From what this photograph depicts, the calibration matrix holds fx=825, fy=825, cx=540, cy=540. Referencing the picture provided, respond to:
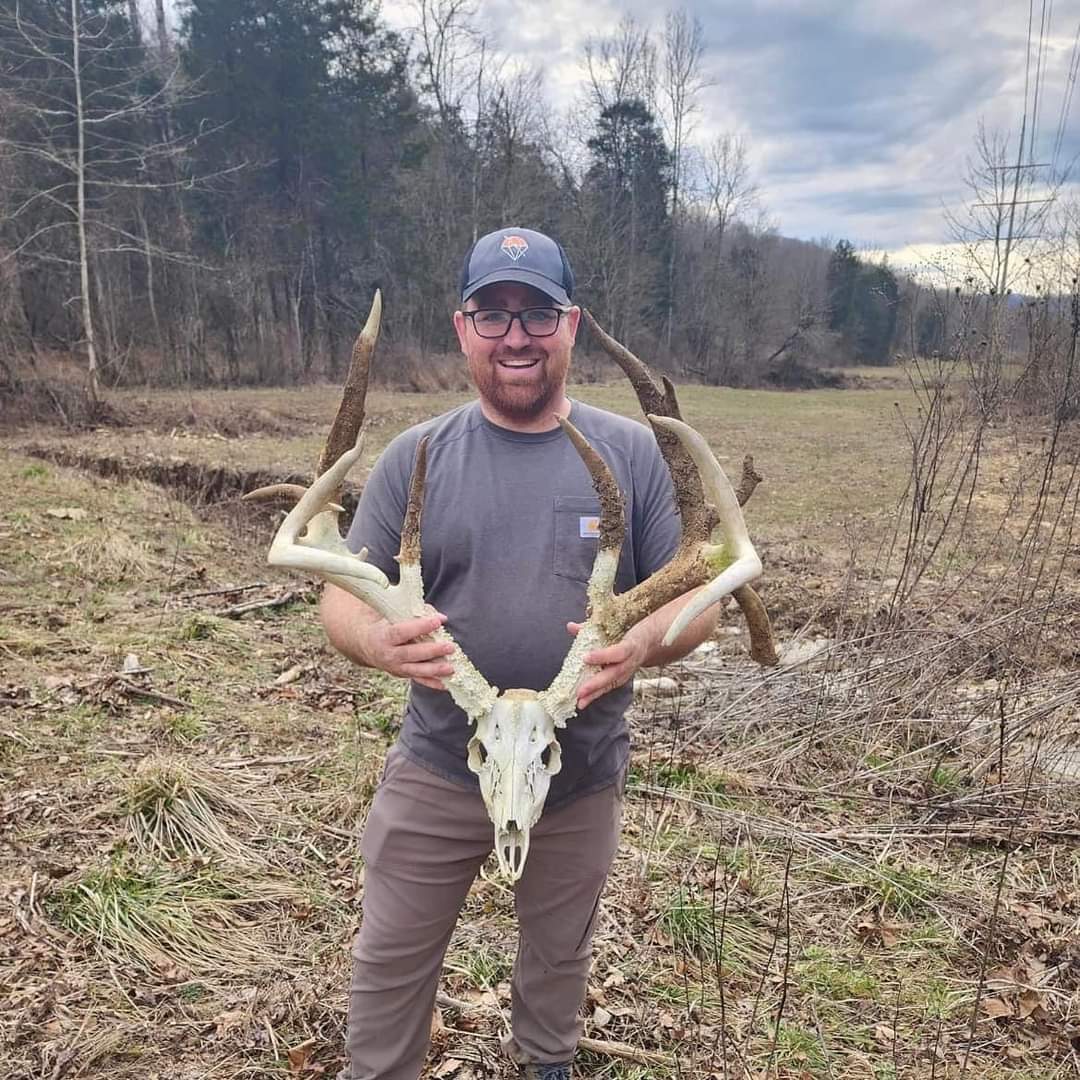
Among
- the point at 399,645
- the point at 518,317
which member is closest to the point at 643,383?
the point at 518,317

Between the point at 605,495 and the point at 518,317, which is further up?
the point at 518,317

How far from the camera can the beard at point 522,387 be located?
2538 mm

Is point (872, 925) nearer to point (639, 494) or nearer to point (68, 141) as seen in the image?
point (639, 494)

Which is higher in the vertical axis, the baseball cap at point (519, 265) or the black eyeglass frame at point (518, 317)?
the baseball cap at point (519, 265)

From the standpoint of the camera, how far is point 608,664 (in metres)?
2.23

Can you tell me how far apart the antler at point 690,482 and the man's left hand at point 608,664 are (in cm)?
15

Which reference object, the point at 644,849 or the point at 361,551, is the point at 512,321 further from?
the point at 644,849

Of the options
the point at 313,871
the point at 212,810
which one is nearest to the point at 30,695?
the point at 212,810

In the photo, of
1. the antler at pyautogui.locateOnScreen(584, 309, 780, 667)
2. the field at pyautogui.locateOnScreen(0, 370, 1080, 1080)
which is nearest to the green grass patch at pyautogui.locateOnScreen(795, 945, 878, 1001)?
the field at pyautogui.locateOnScreen(0, 370, 1080, 1080)

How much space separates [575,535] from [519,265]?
86 centimetres

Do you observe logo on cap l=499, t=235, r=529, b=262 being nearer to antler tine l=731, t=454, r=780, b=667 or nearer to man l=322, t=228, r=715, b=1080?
man l=322, t=228, r=715, b=1080

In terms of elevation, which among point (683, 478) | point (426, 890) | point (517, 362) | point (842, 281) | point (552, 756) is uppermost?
point (842, 281)

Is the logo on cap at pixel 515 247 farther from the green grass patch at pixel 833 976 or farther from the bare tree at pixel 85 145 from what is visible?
the bare tree at pixel 85 145

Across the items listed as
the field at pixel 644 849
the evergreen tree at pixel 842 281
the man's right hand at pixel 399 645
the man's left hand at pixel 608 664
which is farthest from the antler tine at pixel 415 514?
the evergreen tree at pixel 842 281
